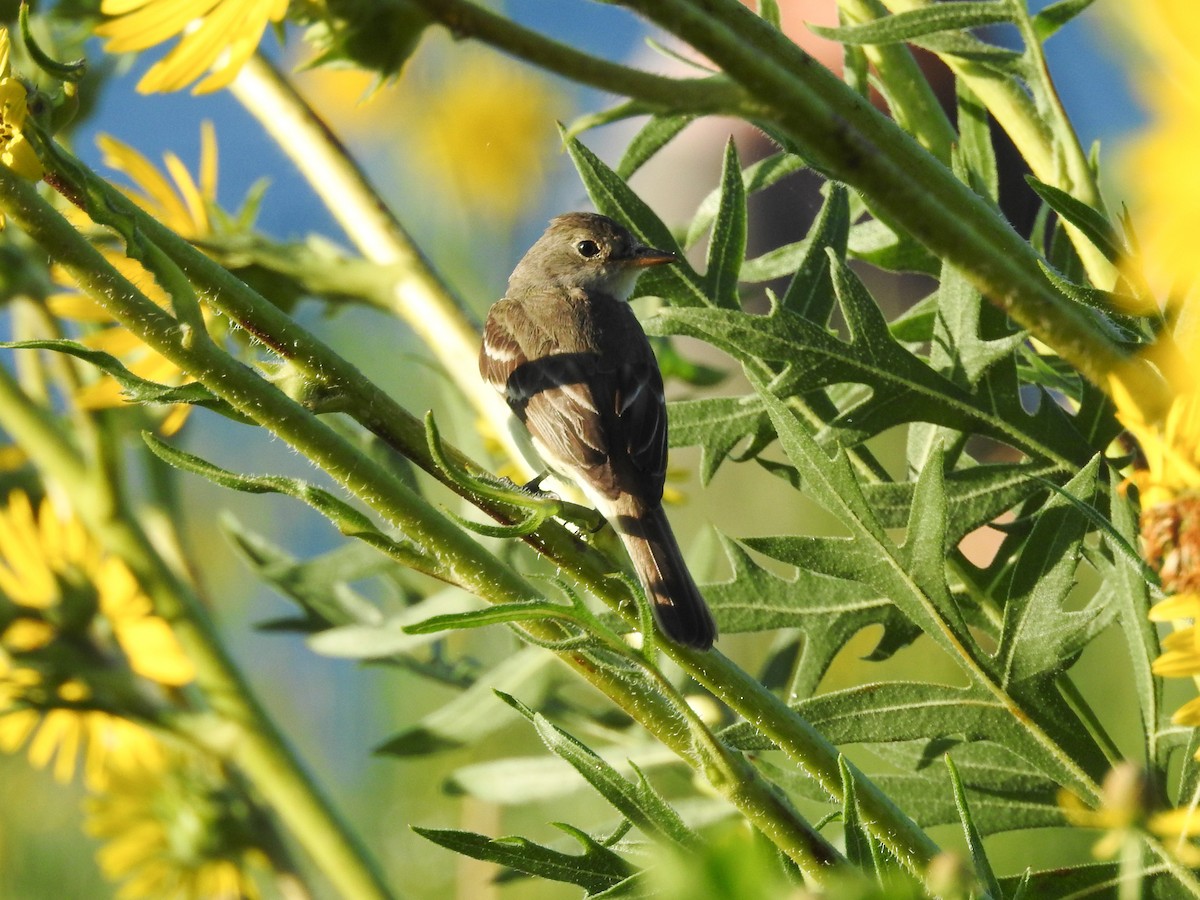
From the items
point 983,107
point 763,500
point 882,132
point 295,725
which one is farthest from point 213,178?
point 295,725

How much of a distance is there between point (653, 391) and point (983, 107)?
0.72 meters

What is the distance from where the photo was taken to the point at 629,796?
0.56 metres

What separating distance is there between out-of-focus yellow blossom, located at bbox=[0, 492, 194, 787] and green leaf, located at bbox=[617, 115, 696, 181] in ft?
2.36

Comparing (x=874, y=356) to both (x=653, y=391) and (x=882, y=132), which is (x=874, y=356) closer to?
(x=882, y=132)

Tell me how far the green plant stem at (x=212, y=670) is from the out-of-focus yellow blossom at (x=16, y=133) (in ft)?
2.37

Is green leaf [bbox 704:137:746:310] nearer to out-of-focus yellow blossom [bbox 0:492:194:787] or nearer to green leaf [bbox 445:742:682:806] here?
green leaf [bbox 445:742:682:806]

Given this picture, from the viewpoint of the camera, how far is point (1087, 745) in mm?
696

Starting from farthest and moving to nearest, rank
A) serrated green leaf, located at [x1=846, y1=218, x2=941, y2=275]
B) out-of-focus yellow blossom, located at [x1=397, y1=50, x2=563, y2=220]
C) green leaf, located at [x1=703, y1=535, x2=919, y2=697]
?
out-of-focus yellow blossom, located at [x1=397, y1=50, x2=563, y2=220] → serrated green leaf, located at [x1=846, y1=218, x2=941, y2=275] → green leaf, located at [x1=703, y1=535, x2=919, y2=697]

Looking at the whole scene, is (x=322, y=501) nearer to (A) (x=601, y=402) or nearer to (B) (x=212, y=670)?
(B) (x=212, y=670)

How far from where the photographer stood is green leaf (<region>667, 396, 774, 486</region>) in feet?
2.77

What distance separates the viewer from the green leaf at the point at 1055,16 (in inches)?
32.0

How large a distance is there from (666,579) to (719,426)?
15.0 inches

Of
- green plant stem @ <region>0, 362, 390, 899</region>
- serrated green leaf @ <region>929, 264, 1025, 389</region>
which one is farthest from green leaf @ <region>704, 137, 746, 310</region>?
green plant stem @ <region>0, 362, 390, 899</region>

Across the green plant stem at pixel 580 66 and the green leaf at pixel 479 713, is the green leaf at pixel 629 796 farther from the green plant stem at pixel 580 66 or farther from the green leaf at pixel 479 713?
the green leaf at pixel 479 713
